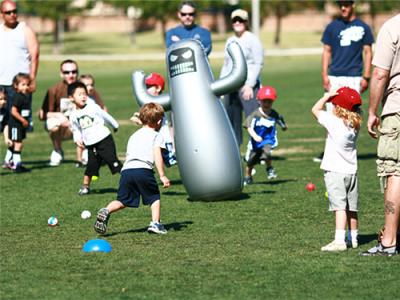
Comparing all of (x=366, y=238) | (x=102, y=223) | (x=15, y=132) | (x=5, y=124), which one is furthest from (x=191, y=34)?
(x=366, y=238)

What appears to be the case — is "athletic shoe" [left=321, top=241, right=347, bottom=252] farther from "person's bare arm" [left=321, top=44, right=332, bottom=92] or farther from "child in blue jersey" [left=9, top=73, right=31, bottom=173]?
"child in blue jersey" [left=9, top=73, right=31, bottom=173]

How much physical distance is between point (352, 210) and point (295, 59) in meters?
47.2

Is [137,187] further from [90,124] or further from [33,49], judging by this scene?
[33,49]

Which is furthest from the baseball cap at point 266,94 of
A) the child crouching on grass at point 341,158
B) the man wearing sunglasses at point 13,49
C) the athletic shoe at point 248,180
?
the child crouching on grass at point 341,158

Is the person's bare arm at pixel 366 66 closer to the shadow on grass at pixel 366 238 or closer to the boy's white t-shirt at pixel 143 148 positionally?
the shadow on grass at pixel 366 238

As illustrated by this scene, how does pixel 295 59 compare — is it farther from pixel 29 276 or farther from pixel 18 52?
pixel 29 276

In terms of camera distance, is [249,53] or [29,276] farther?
[249,53]

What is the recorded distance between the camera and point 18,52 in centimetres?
1641

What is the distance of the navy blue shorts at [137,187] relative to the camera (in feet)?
35.5

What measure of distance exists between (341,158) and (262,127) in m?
5.06

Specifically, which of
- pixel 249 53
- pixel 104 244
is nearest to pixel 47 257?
pixel 104 244

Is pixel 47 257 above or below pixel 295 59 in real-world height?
above

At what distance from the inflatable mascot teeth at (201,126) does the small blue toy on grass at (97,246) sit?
3000mm

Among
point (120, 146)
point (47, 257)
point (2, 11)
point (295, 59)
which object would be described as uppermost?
point (2, 11)
